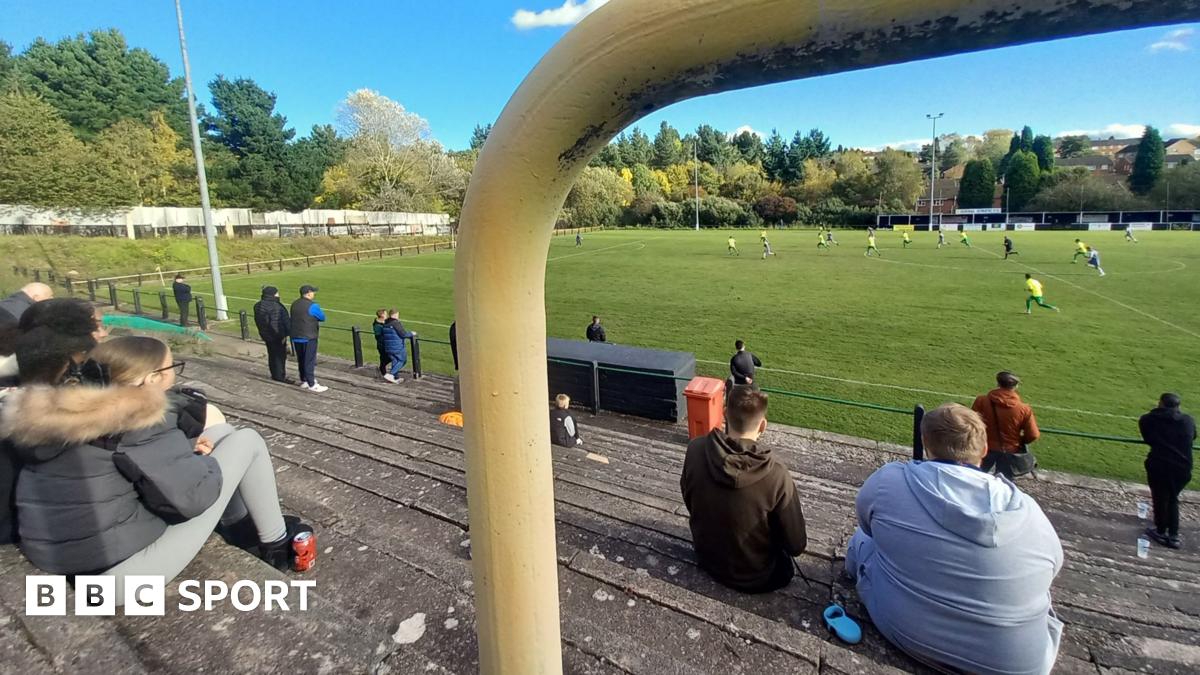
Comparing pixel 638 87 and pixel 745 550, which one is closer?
pixel 638 87

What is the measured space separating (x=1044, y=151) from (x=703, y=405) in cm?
10093

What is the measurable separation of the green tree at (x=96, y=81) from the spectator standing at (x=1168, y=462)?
6566 cm

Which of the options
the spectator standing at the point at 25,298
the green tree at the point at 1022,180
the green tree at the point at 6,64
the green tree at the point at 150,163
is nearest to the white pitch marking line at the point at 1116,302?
the spectator standing at the point at 25,298

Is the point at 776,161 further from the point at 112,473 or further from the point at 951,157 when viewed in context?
the point at 112,473

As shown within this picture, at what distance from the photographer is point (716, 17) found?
0.88m

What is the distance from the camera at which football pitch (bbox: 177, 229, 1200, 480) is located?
10000mm

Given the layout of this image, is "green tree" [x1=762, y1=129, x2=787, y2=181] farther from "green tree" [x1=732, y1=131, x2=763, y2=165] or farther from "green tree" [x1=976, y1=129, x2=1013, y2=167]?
"green tree" [x1=976, y1=129, x2=1013, y2=167]

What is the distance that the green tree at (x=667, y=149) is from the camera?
325 feet

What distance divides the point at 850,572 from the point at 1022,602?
2.85ft

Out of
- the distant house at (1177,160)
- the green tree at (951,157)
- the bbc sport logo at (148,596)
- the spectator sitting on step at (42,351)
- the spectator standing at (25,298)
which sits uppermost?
the green tree at (951,157)

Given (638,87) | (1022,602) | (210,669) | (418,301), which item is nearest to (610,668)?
(210,669)

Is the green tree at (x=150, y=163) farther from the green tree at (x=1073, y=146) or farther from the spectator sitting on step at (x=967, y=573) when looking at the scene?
the green tree at (x=1073, y=146)

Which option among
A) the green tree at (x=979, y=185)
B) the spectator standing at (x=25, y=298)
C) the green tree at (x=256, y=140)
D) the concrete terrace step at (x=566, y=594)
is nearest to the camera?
the concrete terrace step at (x=566, y=594)

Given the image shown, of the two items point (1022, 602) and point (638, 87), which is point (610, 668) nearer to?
point (1022, 602)
